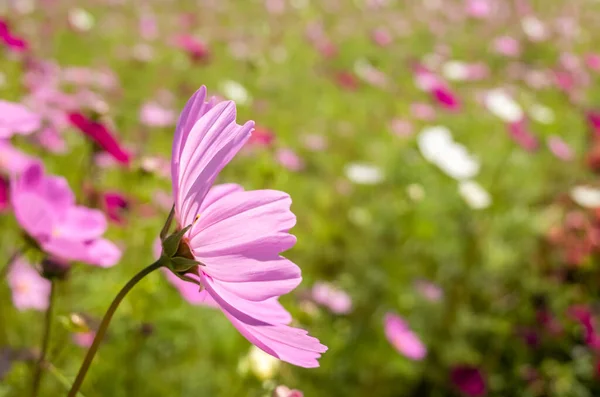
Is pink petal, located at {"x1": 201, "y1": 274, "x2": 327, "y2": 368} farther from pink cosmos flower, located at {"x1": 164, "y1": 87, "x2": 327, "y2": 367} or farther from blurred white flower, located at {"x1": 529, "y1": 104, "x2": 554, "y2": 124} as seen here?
blurred white flower, located at {"x1": 529, "y1": 104, "x2": 554, "y2": 124}

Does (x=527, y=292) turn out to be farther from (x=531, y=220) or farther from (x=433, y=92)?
(x=433, y=92)

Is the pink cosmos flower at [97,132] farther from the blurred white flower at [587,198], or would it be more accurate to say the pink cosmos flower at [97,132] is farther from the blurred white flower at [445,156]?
the blurred white flower at [587,198]

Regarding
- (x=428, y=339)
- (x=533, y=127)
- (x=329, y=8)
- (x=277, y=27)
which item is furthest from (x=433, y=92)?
(x=329, y=8)

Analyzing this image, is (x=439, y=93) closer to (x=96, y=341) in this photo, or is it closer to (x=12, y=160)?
(x=12, y=160)

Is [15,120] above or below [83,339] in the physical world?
above

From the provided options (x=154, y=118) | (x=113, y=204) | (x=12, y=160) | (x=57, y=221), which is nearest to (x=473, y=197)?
(x=154, y=118)

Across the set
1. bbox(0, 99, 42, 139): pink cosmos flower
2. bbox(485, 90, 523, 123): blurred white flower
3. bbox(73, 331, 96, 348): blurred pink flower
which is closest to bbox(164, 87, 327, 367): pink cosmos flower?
bbox(0, 99, 42, 139): pink cosmos flower
